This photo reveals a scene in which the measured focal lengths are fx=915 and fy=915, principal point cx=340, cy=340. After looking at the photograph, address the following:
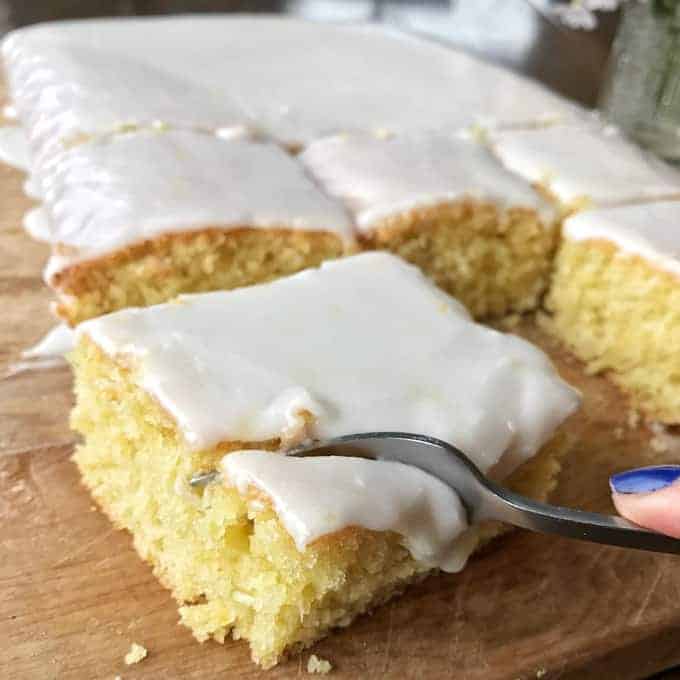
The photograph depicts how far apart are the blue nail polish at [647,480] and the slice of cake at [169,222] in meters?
0.88

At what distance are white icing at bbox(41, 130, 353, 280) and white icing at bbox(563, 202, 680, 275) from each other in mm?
561

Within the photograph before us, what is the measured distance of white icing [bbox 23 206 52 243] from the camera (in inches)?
87.8

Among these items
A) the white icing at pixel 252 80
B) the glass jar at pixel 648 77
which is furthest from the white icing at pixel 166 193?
the glass jar at pixel 648 77

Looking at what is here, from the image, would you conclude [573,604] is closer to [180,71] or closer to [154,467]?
[154,467]

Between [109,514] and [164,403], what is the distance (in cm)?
32

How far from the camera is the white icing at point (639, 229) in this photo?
196cm

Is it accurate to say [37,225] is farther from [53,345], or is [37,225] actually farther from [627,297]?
[627,297]

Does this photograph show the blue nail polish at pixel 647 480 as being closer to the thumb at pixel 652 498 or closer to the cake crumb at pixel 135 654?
the thumb at pixel 652 498

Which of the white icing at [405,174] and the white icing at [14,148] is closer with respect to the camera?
the white icing at [405,174]

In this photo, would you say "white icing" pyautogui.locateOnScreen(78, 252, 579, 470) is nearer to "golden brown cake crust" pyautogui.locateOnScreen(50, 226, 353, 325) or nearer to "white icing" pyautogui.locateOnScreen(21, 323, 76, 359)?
"golden brown cake crust" pyautogui.locateOnScreen(50, 226, 353, 325)

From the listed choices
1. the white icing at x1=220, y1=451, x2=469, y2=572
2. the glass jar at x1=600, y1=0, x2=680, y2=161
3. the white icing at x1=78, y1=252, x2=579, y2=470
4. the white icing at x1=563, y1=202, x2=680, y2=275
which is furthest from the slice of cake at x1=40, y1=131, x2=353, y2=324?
the glass jar at x1=600, y1=0, x2=680, y2=161

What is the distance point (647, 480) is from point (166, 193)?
3.74 feet

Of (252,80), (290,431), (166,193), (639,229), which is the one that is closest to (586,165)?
(639,229)

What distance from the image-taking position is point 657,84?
2711mm
